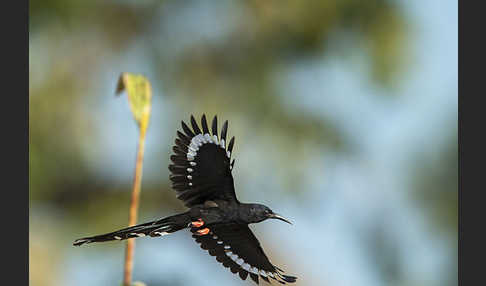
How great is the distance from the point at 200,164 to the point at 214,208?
102 millimetres

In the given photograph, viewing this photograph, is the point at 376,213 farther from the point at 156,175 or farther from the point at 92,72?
the point at 92,72

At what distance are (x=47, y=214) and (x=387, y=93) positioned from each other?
5.37 ft

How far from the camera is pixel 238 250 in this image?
1509mm

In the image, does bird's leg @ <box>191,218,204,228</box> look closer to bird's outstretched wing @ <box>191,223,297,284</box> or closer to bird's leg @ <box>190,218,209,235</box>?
bird's leg @ <box>190,218,209,235</box>

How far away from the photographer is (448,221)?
356 centimetres

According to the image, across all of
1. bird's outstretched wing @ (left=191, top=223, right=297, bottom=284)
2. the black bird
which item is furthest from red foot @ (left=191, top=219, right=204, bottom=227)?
bird's outstretched wing @ (left=191, top=223, right=297, bottom=284)

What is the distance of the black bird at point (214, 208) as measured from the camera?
4.45ft

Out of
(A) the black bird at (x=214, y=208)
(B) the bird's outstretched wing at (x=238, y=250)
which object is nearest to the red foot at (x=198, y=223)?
(A) the black bird at (x=214, y=208)

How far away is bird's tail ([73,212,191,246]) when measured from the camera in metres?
1.22

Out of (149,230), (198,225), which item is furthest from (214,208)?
(149,230)

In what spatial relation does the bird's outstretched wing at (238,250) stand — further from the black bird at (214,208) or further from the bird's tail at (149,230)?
the bird's tail at (149,230)

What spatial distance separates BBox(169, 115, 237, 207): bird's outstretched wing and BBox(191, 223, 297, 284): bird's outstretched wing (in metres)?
0.09

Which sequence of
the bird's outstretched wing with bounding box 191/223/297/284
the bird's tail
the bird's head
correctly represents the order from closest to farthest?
the bird's tail → the bird's head → the bird's outstretched wing with bounding box 191/223/297/284

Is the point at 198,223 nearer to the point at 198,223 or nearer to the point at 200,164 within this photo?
the point at 198,223
